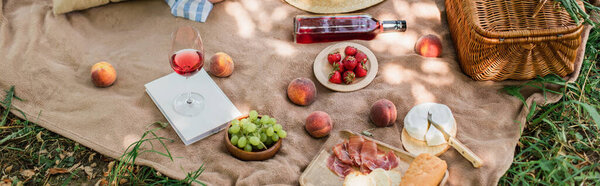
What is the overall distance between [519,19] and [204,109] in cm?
167

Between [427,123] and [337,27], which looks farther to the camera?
[337,27]

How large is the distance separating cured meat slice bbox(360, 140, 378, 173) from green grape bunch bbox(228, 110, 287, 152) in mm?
372

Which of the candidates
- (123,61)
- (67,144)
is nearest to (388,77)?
(123,61)

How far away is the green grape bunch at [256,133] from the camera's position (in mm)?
2082

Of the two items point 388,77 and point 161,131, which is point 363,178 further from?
point 161,131

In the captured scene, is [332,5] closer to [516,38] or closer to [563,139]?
[516,38]

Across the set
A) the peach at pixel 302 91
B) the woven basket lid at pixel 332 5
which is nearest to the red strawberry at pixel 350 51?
the peach at pixel 302 91

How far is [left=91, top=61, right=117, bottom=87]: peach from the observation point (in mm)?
2471

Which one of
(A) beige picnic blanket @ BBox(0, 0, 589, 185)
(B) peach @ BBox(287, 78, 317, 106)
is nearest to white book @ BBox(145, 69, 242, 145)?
(A) beige picnic blanket @ BBox(0, 0, 589, 185)

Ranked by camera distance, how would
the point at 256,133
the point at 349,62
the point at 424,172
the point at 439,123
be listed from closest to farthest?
the point at 424,172 < the point at 256,133 < the point at 439,123 < the point at 349,62

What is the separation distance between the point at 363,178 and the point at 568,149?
3.72 ft

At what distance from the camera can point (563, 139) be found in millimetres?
2322

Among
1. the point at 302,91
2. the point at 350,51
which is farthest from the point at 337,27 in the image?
the point at 302,91

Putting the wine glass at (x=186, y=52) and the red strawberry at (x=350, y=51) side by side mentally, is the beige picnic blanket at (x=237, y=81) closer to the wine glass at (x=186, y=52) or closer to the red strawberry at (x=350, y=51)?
the red strawberry at (x=350, y=51)
